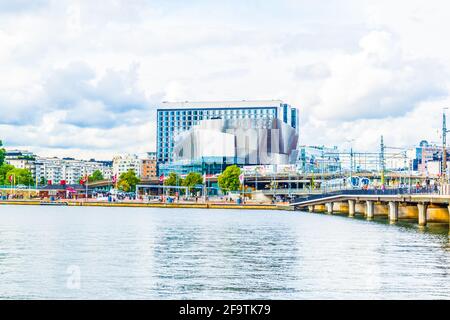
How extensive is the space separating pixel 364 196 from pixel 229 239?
55443 mm

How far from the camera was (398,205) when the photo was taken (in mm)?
108438

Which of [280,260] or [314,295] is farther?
[280,260]

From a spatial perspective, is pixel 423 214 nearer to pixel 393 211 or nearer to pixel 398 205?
pixel 393 211

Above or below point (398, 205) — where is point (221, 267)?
below

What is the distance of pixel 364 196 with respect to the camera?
384 feet

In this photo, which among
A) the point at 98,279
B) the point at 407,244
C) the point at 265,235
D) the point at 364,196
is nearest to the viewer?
the point at 98,279

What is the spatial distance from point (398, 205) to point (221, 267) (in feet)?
228

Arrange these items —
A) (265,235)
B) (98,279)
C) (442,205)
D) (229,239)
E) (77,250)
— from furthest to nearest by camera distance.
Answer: (442,205), (265,235), (229,239), (77,250), (98,279)

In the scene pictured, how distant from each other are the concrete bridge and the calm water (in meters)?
20.8

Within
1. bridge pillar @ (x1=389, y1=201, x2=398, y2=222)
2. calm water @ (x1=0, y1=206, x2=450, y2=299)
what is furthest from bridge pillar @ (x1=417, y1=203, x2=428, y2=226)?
calm water @ (x1=0, y1=206, x2=450, y2=299)

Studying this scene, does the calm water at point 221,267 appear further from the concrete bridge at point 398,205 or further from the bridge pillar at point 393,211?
the bridge pillar at point 393,211

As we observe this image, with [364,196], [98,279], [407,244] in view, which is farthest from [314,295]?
[364,196]

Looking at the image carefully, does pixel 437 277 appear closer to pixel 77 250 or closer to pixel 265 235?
pixel 77 250

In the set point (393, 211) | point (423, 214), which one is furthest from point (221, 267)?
point (393, 211)
